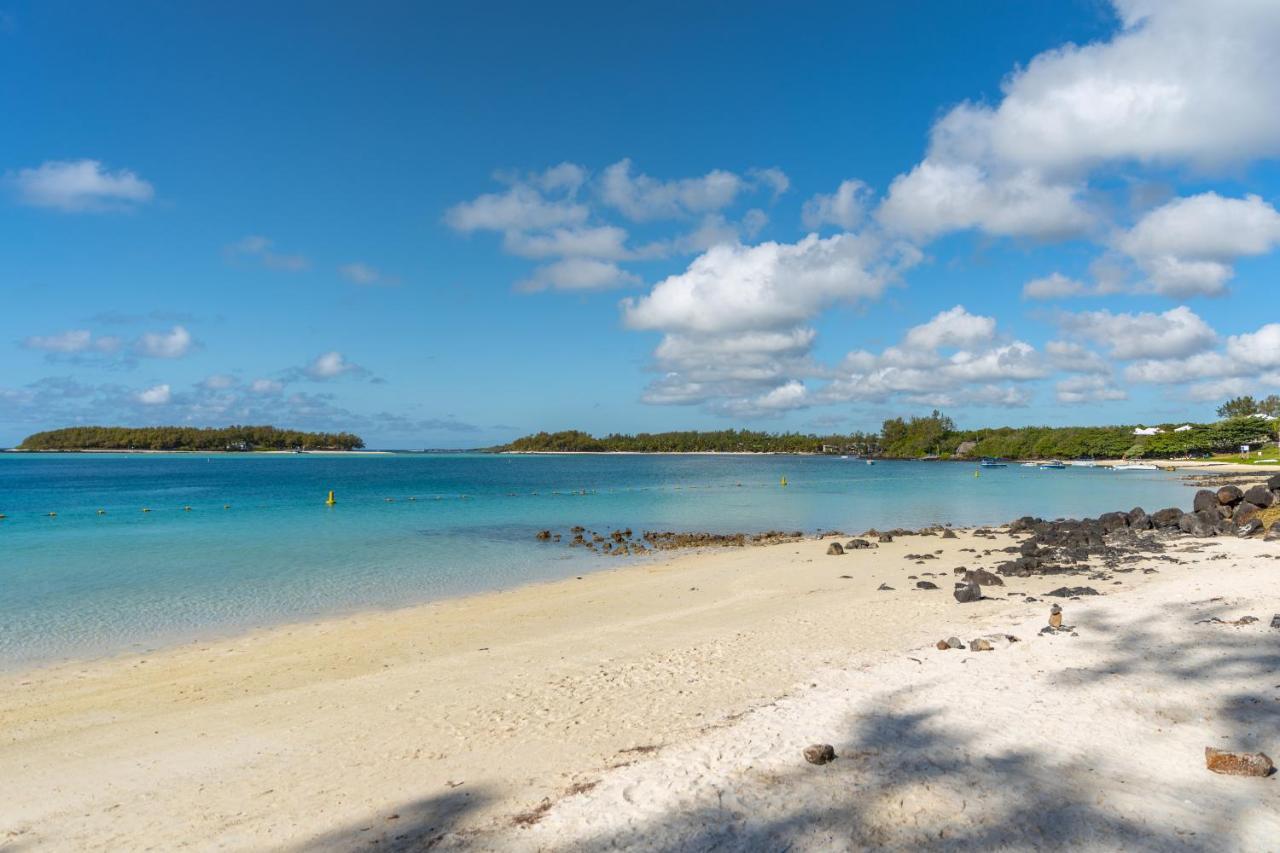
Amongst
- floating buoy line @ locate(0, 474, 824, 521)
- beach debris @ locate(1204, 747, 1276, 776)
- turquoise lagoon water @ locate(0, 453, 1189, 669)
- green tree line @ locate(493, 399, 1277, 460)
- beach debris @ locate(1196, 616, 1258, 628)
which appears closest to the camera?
beach debris @ locate(1204, 747, 1276, 776)

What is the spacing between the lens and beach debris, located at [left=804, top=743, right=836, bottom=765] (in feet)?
20.5

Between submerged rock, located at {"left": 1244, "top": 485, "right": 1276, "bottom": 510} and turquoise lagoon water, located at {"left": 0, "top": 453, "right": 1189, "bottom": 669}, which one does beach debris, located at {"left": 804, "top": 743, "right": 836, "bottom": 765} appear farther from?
submerged rock, located at {"left": 1244, "top": 485, "right": 1276, "bottom": 510}

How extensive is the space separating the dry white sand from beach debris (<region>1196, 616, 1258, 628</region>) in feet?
0.60

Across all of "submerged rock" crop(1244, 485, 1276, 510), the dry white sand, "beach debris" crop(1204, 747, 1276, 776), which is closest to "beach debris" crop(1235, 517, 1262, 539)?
"submerged rock" crop(1244, 485, 1276, 510)

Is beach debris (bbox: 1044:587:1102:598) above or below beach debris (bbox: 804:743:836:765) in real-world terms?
below

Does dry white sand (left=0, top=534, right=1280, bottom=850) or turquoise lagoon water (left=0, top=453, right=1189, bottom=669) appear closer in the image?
dry white sand (left=0, top=534, right=1280, bottom=850)

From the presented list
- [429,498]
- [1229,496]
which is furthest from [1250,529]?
[429,498]

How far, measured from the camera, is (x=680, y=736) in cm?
726

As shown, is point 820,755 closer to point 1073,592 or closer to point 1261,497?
point 1073,592

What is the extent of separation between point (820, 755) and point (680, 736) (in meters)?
1.54

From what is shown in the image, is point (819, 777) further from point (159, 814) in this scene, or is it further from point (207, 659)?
point (207, 659)

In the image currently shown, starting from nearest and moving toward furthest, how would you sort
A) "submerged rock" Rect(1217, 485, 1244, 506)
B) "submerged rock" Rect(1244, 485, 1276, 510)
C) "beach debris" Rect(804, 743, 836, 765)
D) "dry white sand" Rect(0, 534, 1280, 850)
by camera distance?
1. "dry white sand" Rect(0, 534, 1280, 850)
2. "beach debris" Rect(804, 743, 836, 765)
3. "submerged rock" Rect(1244, 485, 1276, 510)
4. "submerged rock" Rect(1217, 485, 1244, 506)

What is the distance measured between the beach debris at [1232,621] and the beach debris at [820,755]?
7494 millimetres

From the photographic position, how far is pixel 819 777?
19.7 feet
